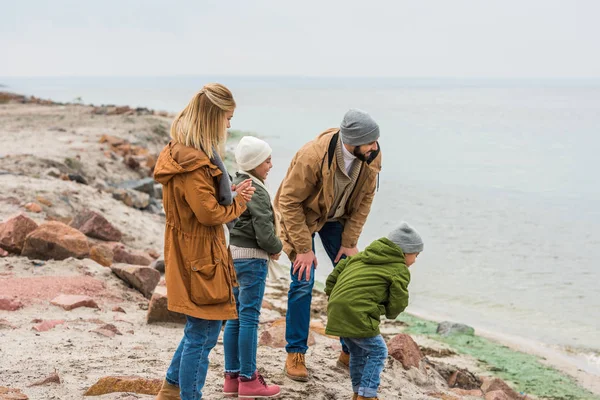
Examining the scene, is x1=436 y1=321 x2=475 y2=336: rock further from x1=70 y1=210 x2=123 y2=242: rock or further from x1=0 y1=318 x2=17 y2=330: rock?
x1=0 y1=318 x2=17 y2=330: rock

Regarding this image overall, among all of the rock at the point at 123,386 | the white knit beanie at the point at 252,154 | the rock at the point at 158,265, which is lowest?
the rock at the point at 158,265

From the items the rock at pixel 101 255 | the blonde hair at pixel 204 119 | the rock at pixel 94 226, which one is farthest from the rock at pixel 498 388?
the rock at pixel 94 226

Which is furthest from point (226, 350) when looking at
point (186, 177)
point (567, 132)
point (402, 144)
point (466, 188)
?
point (567, 132)

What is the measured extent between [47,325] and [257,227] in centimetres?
252

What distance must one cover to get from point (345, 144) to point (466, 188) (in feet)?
61.6

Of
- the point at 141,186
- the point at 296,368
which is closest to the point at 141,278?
the point at 296,368

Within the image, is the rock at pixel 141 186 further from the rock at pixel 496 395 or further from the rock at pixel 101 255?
the rock at pixel 496 395

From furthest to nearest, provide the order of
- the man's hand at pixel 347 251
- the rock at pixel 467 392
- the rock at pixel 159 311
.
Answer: the rock at pixel 159 311, the rock at pixel 467 392, the man's hand at pixel 347 251

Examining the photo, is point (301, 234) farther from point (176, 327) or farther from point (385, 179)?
point (385, 179)

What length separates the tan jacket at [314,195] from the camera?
5.05 metres

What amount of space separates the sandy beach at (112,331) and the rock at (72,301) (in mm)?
39

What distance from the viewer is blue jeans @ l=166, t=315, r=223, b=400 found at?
4137mm

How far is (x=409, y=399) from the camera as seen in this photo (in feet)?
17.9

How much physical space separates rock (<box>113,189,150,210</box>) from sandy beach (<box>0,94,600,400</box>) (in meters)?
0.03
